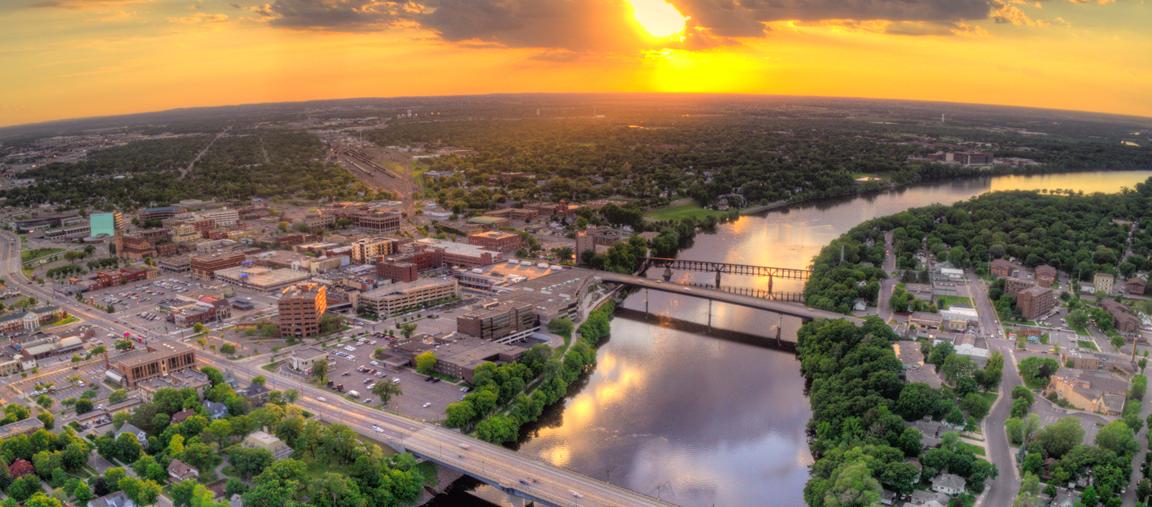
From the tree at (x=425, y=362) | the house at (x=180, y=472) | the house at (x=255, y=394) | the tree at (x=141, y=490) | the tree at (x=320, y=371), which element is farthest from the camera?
the tree at (x=425, y=362)

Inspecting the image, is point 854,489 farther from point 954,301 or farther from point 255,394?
point 954,301

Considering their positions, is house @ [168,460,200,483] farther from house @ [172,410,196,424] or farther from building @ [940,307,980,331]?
building @ [940,307,980,331]

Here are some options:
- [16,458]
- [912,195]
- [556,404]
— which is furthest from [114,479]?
[912,195]

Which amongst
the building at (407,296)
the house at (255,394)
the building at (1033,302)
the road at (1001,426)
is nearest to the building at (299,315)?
the building at (407,296)

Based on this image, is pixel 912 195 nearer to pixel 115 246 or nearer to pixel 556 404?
pixel 556 404

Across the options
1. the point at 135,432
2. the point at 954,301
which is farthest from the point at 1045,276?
the point at 135,432

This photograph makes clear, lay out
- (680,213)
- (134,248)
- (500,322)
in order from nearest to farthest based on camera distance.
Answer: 1. (500,322)
2. (134,248)
3. (680,213)

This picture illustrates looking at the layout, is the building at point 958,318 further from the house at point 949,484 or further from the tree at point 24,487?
the tree at point 24,487
